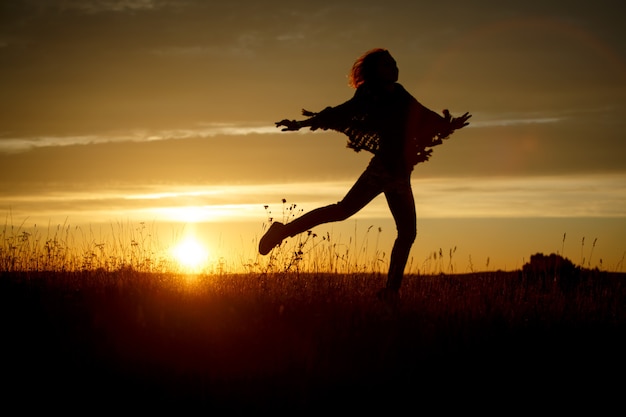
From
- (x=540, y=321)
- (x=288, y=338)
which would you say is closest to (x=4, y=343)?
(x=288, y=338)

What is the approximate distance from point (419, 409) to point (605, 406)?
1481mm

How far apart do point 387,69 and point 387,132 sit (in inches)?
26.5

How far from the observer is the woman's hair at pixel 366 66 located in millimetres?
6750

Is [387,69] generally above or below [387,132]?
above

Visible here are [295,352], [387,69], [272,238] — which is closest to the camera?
[295,352]

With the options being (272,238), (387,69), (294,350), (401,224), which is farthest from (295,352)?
(387,69)

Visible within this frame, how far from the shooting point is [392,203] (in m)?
6.74

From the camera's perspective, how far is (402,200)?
671 centimetres

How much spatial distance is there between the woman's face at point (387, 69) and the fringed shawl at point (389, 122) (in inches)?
5.5

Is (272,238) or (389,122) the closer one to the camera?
(389,122)

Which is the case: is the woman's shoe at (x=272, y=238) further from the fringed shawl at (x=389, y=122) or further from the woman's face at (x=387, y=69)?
the woman's face at (x=387, y=69)

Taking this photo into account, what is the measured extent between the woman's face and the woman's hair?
44 millimetres

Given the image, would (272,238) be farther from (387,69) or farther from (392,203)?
(387,69)

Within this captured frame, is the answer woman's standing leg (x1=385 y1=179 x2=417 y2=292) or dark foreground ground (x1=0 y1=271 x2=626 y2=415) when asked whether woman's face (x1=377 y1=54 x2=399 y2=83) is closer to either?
woman's standing leg (x1=385 y1=179 x2=417 y2=292)
